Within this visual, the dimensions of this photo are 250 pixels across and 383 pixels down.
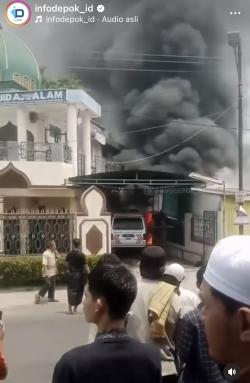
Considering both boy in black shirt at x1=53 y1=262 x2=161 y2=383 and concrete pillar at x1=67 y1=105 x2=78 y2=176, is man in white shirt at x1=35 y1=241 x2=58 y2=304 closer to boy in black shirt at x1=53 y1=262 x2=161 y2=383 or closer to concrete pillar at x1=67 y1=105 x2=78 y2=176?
concrete pillar at x1=67 y1=105 x2=78 y2=176

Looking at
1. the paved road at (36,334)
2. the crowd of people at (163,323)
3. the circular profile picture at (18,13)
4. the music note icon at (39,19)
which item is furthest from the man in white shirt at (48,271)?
the circular profile picture at (18,13)

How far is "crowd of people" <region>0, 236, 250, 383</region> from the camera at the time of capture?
1174 mm

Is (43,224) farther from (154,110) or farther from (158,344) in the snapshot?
(154,110)

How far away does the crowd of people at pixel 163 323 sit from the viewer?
1.17 m

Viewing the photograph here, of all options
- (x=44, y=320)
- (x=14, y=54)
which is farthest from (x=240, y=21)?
(x=44, y=320)

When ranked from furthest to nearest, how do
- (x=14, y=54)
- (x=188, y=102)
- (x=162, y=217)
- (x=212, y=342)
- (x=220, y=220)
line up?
(x=188, y=102)
(x=14, y=54)
(x=162, y=217)
(x=220, y=220)
(x=212, y=342)

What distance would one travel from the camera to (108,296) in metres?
2.29

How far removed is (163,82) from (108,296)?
2373 cm

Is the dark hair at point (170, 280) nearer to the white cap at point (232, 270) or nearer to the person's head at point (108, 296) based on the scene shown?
the person's head at point (108, 296)

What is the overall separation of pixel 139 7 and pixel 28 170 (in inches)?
356

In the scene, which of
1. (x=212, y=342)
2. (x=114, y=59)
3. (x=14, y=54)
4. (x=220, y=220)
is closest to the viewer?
(x=212, y=342)

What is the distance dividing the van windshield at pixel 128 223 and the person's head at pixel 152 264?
13.6 meters

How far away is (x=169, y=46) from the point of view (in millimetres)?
24703

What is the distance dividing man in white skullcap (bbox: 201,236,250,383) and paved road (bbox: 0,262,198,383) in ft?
15.7
